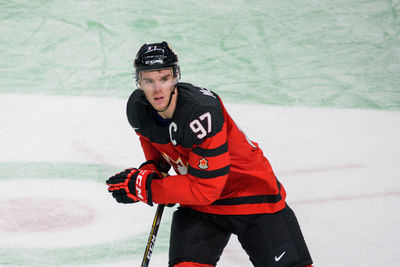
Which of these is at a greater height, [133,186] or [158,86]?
[158,86]

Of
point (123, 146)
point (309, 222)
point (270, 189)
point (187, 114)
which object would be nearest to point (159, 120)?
point (187, 114)

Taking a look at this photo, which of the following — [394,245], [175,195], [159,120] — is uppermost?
[159,120]

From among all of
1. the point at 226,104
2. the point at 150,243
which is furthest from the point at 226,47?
the point at 150,243

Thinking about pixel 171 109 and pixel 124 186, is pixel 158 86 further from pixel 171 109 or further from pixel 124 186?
pixel 124 186

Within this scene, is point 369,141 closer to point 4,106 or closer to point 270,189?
point 270,189

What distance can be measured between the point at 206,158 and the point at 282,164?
6.71ft

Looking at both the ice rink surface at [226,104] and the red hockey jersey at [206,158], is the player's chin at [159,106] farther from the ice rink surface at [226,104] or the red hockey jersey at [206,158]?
the ice rink surface at [226,104]

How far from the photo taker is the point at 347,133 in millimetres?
4664

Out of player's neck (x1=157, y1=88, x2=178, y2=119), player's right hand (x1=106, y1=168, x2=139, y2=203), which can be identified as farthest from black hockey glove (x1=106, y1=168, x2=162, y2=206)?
player's neck (x1=157, y1=88, x2=178, y2=119)

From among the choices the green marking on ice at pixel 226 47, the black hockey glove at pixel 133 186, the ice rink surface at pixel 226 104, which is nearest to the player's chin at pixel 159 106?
the black hockey glove at pixel 133 186

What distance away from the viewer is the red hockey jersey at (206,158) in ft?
7.07

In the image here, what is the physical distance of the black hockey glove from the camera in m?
2.26

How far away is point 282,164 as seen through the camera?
13.5 feet

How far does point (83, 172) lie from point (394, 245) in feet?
6.66
